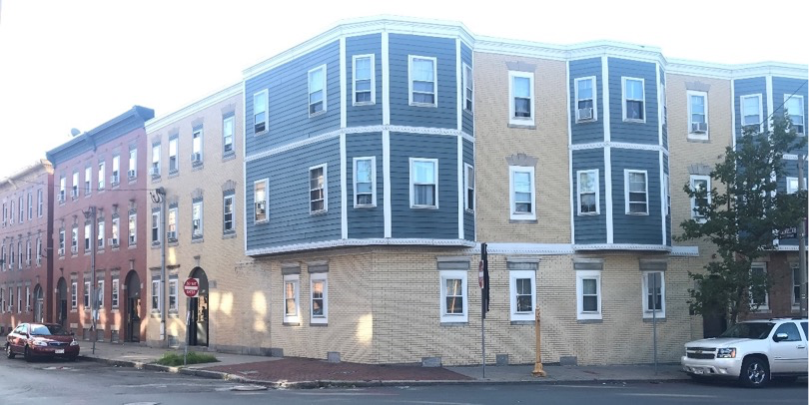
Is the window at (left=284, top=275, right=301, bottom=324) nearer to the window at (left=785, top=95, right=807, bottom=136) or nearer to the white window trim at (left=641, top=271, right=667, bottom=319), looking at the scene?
the white window trim at (left=641, top=271, right=667, bottom=319)

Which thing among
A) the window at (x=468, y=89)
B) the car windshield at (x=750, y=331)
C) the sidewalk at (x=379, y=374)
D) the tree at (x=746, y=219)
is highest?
the window at (x=468, y=89)

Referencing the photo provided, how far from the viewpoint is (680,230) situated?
28031mm

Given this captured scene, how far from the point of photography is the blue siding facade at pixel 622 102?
88.0 feet

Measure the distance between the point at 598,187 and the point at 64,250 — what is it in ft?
106

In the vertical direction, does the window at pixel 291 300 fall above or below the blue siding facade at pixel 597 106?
below

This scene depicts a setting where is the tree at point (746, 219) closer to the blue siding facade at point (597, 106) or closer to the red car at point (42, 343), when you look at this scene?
the blue siding facade at point (597, 106)

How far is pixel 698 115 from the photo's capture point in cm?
2905

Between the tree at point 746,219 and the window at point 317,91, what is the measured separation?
1139cm

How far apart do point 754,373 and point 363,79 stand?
13.0m

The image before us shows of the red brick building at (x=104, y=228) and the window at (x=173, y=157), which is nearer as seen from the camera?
the window at (x=173, y=157)

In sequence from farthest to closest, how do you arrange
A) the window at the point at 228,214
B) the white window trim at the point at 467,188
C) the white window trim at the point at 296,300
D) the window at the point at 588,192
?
the window at the point at 228,214 → the white window trim at the point at 296,300 → the window at the point at 588,192 → the white window trim at the point at 467,188

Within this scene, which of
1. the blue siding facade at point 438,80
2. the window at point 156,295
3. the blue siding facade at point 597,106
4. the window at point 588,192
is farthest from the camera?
the window at point 156,295

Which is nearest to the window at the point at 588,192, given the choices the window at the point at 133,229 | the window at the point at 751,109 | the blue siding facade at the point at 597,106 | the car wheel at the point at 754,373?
the blue siding facade at the point at 597,106

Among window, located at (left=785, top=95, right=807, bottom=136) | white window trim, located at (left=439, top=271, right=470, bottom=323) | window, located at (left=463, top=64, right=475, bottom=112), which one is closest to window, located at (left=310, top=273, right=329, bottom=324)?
white window trim, located at (left=439, top=271, right=470, bottom=323)
